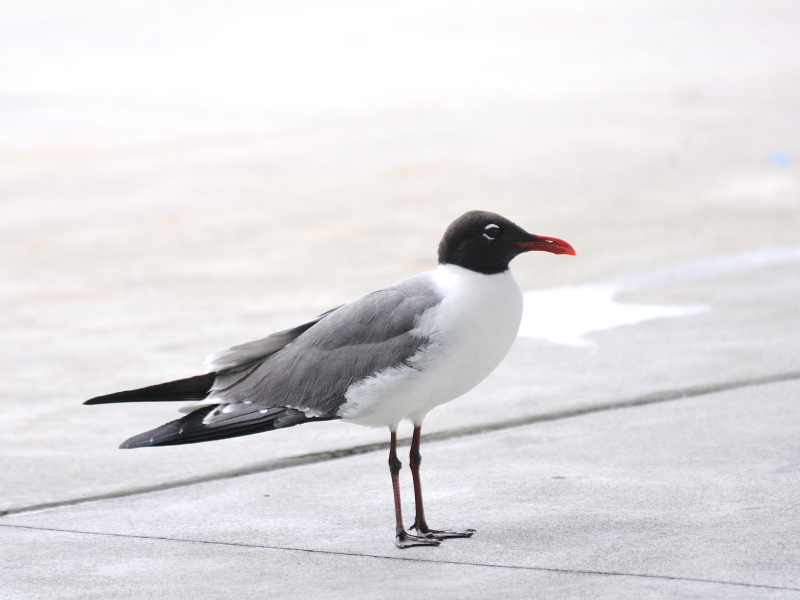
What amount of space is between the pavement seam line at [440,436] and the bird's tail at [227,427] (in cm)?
62

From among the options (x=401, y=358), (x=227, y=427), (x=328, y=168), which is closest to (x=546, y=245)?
(x=401, y=358)

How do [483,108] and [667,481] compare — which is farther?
[483,108]

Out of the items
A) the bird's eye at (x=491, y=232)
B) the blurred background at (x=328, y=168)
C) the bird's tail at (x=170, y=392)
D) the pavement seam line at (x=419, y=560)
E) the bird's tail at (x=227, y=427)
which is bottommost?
the pavement seam line at (x=419, y=560)

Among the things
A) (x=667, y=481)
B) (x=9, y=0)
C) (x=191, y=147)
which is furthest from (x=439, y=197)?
(x=9, y=0)

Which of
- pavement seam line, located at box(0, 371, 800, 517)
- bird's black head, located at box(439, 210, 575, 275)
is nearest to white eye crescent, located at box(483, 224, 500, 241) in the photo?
bird's black head, located at box(439, 210, 575, 275)

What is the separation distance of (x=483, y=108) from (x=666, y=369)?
9.49m

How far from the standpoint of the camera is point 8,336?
25.6 feet

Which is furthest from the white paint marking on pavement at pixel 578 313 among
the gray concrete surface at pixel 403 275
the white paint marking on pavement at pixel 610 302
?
the gray concrete surface at pixel 403 275

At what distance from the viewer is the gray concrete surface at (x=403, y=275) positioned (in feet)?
14.6

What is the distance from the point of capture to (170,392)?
16.0ft

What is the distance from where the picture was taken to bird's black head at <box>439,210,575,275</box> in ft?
15.1

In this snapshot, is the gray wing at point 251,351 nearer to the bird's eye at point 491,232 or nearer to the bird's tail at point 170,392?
the bird's tail at point 170,392

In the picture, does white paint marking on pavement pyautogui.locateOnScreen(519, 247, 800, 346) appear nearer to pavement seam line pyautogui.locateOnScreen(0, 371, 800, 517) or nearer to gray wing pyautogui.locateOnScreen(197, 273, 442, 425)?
pavement seam line pyautogui.locateOnScreen(0, 371, 800, 517)

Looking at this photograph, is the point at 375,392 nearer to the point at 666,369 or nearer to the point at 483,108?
the point at 666,369
